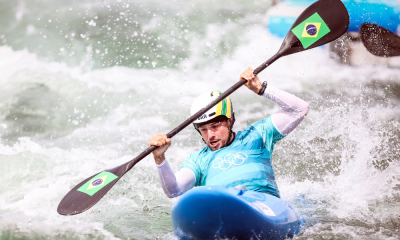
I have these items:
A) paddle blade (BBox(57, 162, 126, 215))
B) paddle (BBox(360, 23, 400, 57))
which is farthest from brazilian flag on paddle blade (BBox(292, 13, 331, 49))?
paddle (BBox(360, 23, 400, 57))

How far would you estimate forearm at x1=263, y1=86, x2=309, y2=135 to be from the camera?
113 inches

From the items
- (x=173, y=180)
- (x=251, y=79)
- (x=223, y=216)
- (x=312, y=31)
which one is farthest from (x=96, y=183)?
(x=312, y=31)

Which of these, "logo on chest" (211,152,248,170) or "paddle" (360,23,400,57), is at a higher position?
"paddle" (360,23,400,57)

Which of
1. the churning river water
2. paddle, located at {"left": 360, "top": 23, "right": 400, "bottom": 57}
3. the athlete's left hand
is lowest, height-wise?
the churning river water

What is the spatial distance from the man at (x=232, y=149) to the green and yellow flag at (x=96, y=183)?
51 centimetres

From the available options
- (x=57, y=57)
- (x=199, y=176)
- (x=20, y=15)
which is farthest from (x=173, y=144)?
(x=20, y=15)

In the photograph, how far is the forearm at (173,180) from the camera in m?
2.62

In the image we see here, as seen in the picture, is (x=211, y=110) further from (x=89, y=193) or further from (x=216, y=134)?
(x=89, y=193)

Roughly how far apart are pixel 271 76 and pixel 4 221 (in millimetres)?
5530

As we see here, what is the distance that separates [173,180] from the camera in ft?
8.70

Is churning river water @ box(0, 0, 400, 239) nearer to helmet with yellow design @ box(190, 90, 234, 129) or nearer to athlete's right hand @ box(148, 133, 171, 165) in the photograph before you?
athlete's right hand @ box(148, 133, 171, 165)

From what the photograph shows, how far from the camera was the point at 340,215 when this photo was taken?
3248mm

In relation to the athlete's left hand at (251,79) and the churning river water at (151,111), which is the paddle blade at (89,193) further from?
the athlete's left hand at (251,79)

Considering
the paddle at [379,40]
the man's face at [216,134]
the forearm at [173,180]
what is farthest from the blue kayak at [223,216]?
the paddle at [379,40]
